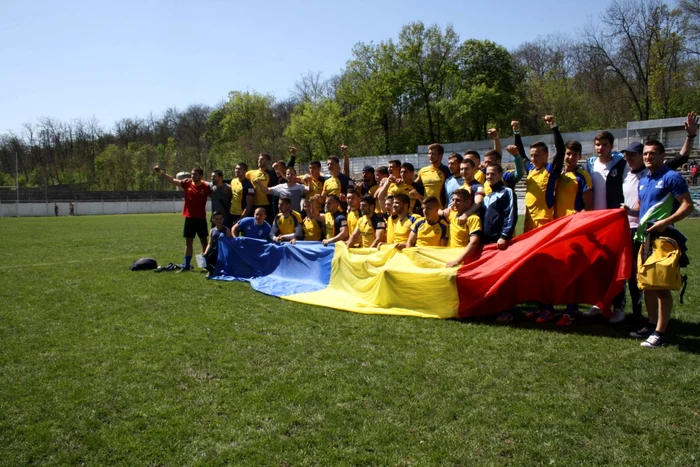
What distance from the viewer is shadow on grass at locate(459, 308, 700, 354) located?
5109mm

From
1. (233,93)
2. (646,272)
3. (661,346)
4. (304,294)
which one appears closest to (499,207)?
(646,272)

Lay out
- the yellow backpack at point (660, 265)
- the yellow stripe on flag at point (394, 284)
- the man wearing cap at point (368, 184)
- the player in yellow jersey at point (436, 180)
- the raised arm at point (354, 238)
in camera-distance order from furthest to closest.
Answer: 1. the man wearing cap at point (368, 184)
2. the raised arm at point (354, 238)
3. the player in yellow jersey at point (436, 180)
4. the yellow stripe on flag at point (394, 284)
5. the yellow backpack at point (660, 265)

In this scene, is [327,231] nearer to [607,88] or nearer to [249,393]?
[249,393]

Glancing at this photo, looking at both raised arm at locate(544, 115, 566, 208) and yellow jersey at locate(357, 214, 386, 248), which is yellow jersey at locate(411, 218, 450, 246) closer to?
yellow jersey at locate(357, 214, 386, 248)

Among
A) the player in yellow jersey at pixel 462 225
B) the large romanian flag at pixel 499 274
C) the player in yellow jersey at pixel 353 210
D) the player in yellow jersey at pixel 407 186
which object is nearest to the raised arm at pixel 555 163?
the large romanian flag at pixel 499 274

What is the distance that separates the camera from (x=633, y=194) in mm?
5598

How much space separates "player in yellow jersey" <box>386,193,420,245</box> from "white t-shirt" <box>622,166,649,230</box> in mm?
2633

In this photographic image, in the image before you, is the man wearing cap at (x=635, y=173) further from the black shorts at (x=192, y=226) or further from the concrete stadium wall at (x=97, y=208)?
the concrete stadium wall at (x=97, y=208)

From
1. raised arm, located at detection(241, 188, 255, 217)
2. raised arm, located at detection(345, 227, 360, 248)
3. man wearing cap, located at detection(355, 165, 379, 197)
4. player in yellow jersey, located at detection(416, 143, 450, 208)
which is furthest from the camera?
raised arm, located at detection(241, 188, 255, 217)

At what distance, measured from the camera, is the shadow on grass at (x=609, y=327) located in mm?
5109

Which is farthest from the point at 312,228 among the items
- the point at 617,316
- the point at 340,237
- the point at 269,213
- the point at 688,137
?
the point at 688,137

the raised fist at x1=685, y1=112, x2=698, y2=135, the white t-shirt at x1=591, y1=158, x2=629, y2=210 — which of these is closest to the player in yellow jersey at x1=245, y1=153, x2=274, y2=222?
the white t-shirt at x1=591, y1=158, x2=629, y2=210

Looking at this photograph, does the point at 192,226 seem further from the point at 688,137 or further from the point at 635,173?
the point at 688,137

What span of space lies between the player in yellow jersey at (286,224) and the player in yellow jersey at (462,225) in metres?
3.26
